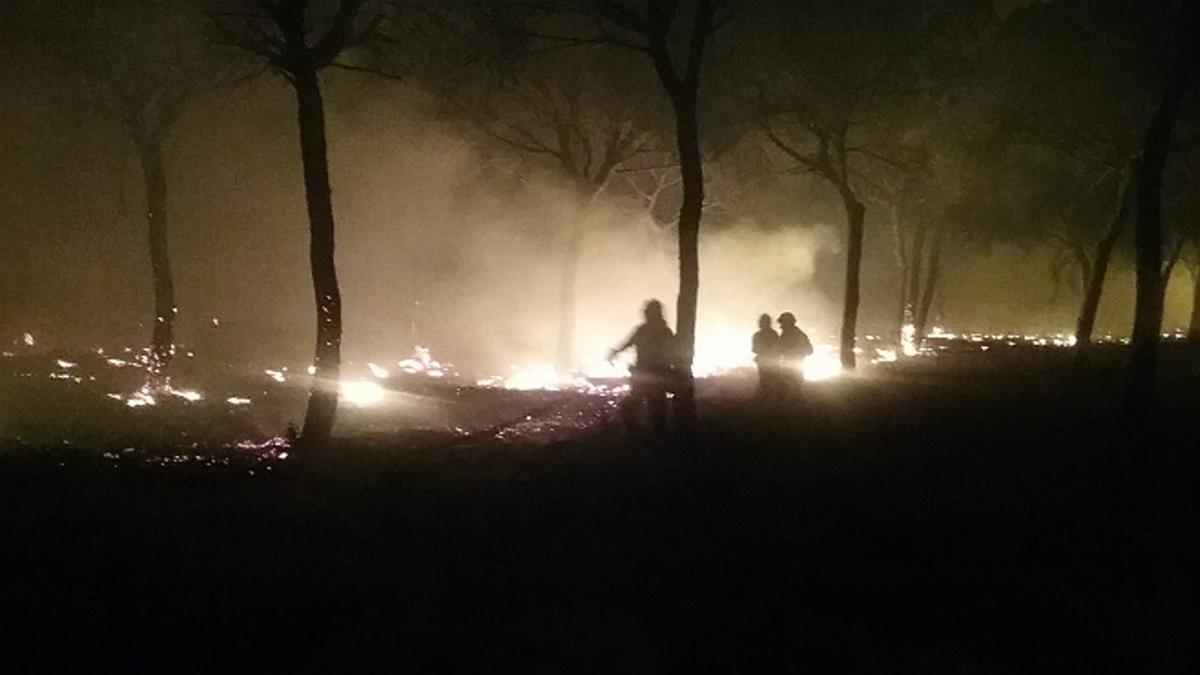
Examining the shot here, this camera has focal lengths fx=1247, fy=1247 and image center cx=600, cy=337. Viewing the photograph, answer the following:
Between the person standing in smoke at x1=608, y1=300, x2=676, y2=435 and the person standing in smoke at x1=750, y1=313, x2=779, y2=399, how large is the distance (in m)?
2.52

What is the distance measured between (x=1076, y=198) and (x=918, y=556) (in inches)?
1272

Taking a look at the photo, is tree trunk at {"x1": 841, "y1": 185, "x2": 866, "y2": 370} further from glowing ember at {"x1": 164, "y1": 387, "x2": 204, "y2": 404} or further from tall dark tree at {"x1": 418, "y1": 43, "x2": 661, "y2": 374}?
glowing ember at {"x1": 164, "y1": 387, "x2": 204, "y2": 404}

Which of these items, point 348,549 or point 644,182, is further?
point 644,182

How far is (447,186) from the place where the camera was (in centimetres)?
4234

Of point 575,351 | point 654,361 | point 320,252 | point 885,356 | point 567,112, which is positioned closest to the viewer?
point 320,252

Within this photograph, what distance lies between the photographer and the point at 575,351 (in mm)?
37094

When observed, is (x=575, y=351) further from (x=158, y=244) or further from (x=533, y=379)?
(x=158, y=244)

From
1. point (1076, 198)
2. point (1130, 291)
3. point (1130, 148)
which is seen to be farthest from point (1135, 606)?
point (1130, 291)

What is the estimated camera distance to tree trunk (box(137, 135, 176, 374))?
2283 cm

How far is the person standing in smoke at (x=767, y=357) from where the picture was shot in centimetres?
1788

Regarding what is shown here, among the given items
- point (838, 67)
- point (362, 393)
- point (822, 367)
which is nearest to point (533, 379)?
point (362, 393)

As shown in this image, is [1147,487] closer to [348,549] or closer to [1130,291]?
[348,549]

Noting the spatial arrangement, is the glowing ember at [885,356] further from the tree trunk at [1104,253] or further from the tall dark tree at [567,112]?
the tall dark tree at [567,112]

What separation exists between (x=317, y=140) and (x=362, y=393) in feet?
38.0
